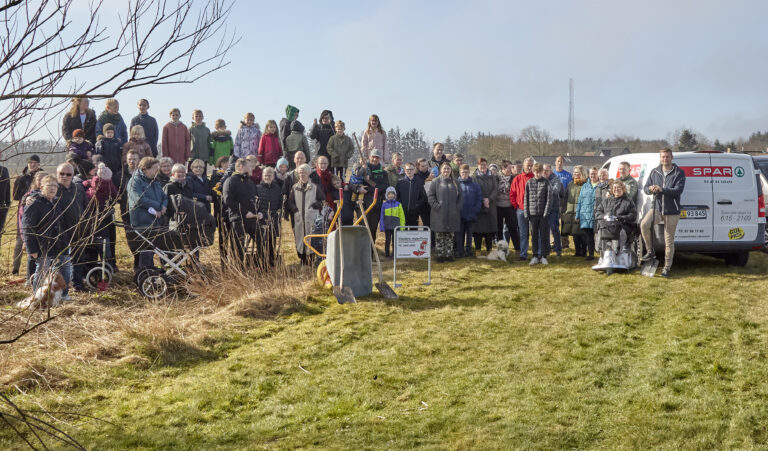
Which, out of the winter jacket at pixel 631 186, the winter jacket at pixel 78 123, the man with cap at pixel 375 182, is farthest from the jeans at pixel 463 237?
the winter jacket at pixel 78 123

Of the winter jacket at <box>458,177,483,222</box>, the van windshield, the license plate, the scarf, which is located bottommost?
the license plate

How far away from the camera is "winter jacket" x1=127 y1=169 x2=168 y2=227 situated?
990 cm

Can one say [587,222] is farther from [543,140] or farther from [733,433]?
[543,140]

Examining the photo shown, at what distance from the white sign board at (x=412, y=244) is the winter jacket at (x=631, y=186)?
359 centimetres

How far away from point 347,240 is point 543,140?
267 feet

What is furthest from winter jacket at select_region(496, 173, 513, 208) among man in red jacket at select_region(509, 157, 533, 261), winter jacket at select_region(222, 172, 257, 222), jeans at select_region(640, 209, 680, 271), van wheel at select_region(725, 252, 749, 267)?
winter jacket at select_region(222, 172, 257, 222)

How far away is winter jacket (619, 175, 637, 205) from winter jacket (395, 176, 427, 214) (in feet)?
12.9

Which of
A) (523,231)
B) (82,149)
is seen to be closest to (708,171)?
(523,231)

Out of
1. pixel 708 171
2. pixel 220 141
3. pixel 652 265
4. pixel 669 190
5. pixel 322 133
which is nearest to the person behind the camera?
pixel 669 190

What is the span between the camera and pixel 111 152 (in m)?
12.6

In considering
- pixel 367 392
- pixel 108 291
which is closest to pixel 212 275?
pixel 108 291

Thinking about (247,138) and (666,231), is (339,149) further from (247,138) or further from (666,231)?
(666,231)

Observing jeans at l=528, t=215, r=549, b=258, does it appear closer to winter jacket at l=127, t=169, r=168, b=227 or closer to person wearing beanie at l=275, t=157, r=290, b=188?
person wearing beanie at l=275, t=157, r=290, b=188

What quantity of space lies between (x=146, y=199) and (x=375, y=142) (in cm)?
642
